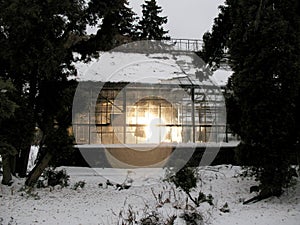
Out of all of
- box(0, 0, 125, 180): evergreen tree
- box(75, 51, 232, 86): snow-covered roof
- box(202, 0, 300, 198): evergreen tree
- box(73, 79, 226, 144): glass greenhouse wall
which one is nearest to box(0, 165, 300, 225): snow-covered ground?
box(202, 0, 300, 198): evergreen tree

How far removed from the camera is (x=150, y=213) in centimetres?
686

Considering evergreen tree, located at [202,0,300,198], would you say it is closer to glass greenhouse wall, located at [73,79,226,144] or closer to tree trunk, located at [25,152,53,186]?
tree trunk, located at [25,152,53,186]

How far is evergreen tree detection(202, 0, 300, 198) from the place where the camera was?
7.44 meters

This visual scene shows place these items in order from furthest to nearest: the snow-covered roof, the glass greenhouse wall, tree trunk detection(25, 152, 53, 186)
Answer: the glass greenhouse wall, the snow-covered roof, tree trunk detection(25, 152, 53, 186)

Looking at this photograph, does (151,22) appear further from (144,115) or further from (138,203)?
(138,203)

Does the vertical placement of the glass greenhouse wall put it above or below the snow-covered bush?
above

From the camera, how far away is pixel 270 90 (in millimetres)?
7547

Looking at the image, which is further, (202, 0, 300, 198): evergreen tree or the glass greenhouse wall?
the glass greenhouse wall

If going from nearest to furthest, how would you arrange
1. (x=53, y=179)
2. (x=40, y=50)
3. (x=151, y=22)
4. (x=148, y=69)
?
(x=40, y=50)
(x=53, y=179)
(x=148, y=69)
(x=151, y=22)

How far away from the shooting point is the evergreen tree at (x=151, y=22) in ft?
85.4

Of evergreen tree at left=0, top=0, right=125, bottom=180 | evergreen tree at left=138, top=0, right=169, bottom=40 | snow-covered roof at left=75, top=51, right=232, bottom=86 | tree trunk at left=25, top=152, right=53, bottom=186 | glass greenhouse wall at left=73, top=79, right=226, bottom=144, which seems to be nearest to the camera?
evergreen tree at left=0, top=0, right=125, bottom=180

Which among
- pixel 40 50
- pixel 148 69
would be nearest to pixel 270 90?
pixel 40 50

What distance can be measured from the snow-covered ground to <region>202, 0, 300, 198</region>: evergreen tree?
0.68 metres

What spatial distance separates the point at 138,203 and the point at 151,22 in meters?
20.5
